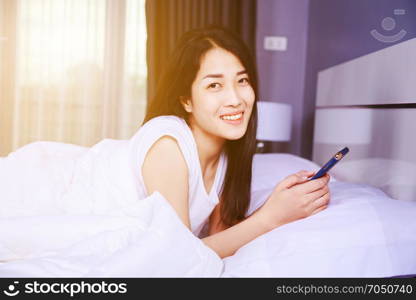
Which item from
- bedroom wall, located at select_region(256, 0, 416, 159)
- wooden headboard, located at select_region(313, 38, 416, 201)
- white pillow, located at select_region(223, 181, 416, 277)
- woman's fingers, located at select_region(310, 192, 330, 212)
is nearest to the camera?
white pillow, located at select_region(223, 181, 416, 277)

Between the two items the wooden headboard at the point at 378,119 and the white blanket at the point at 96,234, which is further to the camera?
the wooden headboard at the point at 378,119

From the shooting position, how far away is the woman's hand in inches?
33.5

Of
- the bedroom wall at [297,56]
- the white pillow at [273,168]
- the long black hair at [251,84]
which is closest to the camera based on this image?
the long black hair at [251,84]

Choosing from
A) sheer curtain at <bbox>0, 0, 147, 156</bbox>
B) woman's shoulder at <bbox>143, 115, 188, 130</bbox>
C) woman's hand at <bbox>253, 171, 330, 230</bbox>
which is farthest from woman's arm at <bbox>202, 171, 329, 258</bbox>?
sheer curtain at <bbox>0, 0, 147, 156</bbox>

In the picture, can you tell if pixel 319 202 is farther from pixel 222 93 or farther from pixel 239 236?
pixel 222 93

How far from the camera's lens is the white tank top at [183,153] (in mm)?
994

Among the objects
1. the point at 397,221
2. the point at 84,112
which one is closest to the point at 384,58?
the point at 397,221

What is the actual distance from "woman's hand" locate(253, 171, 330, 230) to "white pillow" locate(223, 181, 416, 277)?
0.06m

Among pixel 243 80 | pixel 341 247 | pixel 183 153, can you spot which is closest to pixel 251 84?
pixel 243 80

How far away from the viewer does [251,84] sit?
3.69 feet

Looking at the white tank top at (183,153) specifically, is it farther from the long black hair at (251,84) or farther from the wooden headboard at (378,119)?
the wooden headboard at (378,119)
